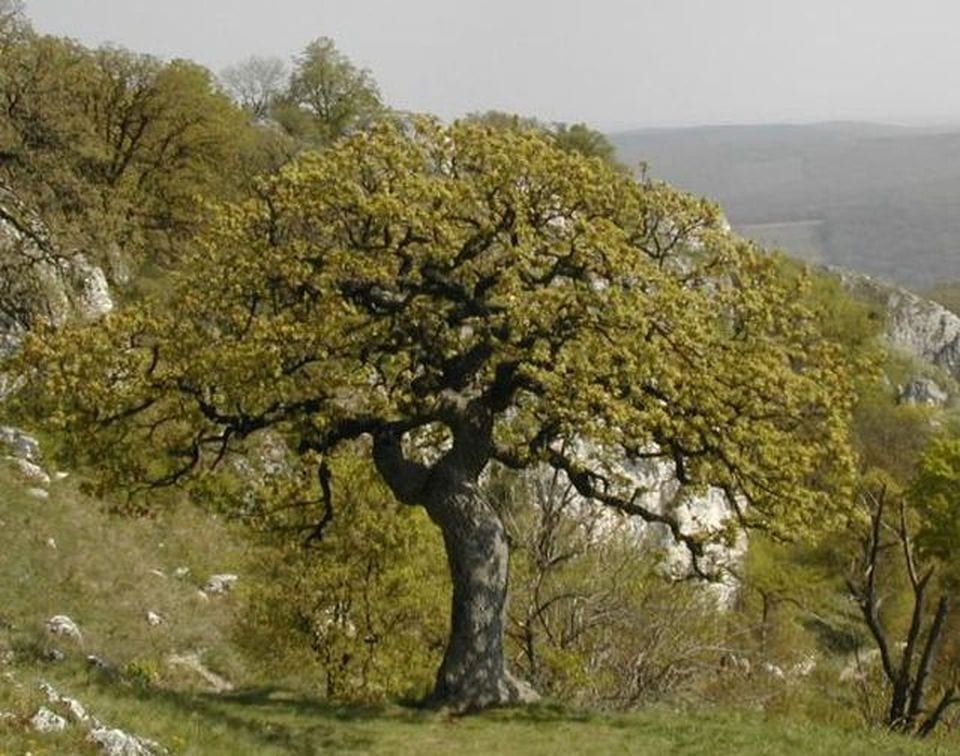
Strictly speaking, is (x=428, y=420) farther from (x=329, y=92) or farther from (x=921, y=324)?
(x=921, y=324)

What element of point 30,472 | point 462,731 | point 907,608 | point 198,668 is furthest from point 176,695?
point 907,608

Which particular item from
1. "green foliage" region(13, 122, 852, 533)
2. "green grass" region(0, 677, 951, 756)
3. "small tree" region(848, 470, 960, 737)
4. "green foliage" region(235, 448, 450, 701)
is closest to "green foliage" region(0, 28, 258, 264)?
"green foliage" region(235, 448, 450, 701)

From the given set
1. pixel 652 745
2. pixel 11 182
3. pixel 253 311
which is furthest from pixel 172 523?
pixel 652 745

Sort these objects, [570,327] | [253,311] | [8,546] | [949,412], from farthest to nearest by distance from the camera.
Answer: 1. [949,412]
2. [8,546]
3. [253,311]
4. [570,327]

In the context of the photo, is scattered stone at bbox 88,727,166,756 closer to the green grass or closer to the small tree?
the green grass

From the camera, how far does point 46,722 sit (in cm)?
1252

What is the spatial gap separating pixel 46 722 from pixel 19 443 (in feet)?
82.0

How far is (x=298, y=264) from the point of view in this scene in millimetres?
17812

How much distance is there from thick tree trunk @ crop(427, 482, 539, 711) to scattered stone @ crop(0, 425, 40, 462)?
20.4m

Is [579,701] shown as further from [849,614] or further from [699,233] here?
[849,614]

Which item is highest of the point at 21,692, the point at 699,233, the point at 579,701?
the point at 699,233

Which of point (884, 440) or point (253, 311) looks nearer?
point (253, 311)

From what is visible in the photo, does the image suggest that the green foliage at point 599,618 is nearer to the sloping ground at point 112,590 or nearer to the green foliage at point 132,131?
the sloping ground at point 112,590

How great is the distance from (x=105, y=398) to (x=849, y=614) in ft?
171
